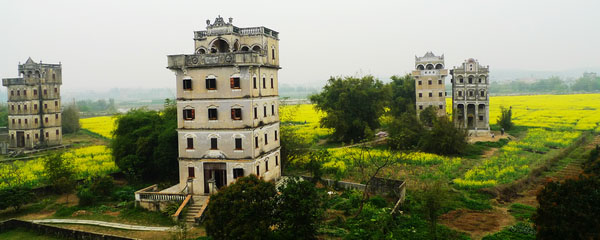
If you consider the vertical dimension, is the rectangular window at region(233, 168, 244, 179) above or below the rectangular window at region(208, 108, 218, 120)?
below

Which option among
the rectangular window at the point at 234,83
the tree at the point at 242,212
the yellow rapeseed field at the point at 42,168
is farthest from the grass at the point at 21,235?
the rectangular window at the point at 234,83

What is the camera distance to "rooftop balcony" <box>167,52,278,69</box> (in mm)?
28547

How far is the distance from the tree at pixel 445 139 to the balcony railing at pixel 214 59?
2540 centimetres

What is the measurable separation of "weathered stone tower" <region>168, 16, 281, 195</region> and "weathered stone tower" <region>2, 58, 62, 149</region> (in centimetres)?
4087

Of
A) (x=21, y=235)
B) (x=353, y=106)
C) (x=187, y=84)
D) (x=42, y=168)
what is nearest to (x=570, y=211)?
(x=187, y=84)

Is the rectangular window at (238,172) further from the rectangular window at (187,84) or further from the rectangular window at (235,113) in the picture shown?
the rectangular window at (187,84)

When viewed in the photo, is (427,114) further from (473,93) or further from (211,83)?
(211,83)

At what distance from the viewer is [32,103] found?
197ft

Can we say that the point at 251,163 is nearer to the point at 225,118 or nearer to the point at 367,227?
the point at 225,118

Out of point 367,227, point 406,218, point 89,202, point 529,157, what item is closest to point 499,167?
point 529,157

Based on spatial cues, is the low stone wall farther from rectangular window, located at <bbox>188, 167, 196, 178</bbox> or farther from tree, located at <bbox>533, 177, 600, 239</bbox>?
tree, located at <bbox>533, 177, 600, 239</bbox>

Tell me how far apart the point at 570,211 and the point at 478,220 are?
801cm

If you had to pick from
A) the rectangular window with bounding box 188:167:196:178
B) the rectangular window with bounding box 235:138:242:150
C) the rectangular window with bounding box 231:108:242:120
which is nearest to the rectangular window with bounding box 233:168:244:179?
the rectangular window with bounding box 235:138:242:150

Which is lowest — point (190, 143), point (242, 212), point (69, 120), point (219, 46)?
point (242, 212)
